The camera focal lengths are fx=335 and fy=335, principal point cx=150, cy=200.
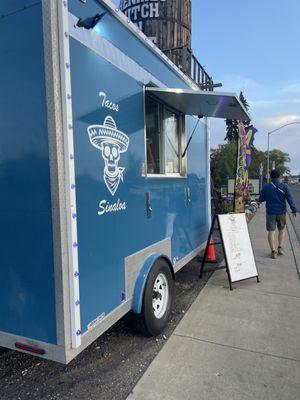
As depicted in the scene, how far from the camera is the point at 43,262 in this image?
7.39 ft

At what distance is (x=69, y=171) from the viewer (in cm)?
220

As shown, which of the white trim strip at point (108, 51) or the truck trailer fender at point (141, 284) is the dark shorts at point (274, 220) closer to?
the truck trailer fender at point (141, 284)

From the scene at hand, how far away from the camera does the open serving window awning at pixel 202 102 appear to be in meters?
3.65

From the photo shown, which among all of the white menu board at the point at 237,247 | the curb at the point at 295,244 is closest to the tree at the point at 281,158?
the curb at the point at 295,244

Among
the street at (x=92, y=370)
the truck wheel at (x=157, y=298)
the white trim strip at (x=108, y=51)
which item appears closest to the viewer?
the white trim strip at (x=108, y=51)

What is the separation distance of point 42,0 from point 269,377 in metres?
3.28

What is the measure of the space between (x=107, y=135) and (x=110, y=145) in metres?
0.09

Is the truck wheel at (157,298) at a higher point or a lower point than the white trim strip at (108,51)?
lower

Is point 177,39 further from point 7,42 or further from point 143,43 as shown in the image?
point 7,42

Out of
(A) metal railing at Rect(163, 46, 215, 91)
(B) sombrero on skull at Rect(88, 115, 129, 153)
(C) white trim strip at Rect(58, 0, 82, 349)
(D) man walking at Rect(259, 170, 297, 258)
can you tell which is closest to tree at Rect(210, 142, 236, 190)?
(A) metal railing at Rect(163, 46, 215, 91)

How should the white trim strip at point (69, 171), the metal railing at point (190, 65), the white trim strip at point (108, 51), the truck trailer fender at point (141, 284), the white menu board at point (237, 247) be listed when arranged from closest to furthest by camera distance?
the white trim strip at point (69, 171) < the white trim strip at point (108, 51) < the truck trailer fender at point (141, 284) < the white menu board at point (237, 247) < the metal railing at point (190, 65)

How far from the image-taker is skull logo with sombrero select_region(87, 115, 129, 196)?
8.27ft

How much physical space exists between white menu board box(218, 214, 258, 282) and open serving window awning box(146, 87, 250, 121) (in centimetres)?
155

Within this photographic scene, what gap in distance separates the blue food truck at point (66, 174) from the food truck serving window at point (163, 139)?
1.89ft
